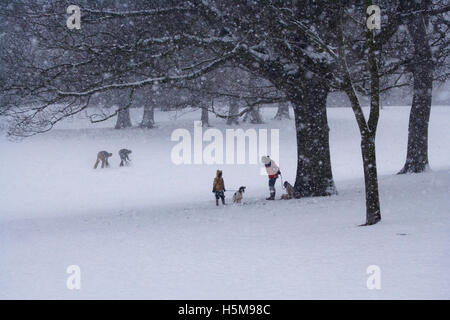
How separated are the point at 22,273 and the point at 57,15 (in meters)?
8.58

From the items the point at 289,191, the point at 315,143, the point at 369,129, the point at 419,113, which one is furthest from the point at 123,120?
the point at 369,129

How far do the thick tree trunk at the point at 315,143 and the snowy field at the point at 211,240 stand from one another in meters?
0.92

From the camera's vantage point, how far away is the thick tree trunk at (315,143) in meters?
14.8

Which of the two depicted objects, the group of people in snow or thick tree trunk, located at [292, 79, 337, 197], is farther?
the group of people in snow

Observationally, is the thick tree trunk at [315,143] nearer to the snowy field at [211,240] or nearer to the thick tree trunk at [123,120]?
the snowy field at [211,240]

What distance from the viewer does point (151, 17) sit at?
14945 millimetres

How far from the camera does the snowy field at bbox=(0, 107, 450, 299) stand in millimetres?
6762

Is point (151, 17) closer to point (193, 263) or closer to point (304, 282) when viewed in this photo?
point (193, 263)

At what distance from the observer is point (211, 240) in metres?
9.91

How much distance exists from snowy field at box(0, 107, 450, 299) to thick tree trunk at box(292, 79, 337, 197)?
3.02 feet

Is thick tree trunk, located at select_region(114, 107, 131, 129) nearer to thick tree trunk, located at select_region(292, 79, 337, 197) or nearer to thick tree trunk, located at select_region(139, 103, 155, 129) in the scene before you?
thick tree trunk, located at select_region(139, 103, 155, 129)

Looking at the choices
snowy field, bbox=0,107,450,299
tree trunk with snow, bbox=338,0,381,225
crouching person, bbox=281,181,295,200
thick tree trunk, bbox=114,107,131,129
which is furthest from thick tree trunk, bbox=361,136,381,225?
thick tree trunk, bbox=114,107,131,129

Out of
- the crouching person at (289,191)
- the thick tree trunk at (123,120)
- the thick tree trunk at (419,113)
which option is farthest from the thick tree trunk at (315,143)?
the thick tree trunk at (123,120)
